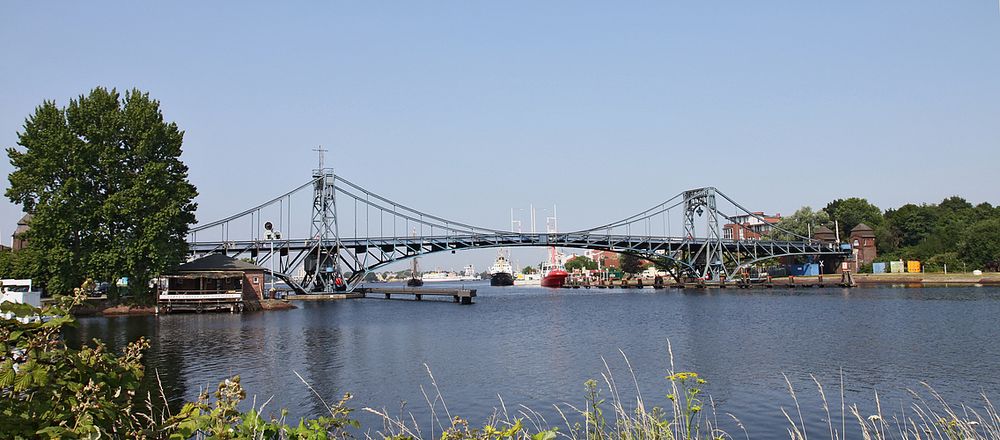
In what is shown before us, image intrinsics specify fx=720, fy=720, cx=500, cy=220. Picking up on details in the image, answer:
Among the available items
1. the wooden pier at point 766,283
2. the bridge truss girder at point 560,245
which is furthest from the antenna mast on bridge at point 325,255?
the wooden pier at point 766,283

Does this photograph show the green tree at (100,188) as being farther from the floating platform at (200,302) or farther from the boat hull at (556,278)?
the boat hull at (556,278)

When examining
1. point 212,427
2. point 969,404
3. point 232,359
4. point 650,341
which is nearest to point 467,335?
point 650,341

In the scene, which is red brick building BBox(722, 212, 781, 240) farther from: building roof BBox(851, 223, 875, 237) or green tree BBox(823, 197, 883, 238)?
building roof BBox(851, 223, 875, 237)

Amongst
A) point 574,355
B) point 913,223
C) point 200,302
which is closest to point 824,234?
point 913,223

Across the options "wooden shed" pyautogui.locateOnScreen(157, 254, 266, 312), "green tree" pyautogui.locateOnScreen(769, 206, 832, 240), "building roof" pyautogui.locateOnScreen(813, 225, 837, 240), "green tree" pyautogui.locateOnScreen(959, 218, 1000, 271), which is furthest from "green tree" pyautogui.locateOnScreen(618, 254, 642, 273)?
"wooden shed" pyautogui.locateOnScreen(157, 254, 266, 312)

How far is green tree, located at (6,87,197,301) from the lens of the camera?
45812mm

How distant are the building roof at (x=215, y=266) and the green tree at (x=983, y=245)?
3239 inches

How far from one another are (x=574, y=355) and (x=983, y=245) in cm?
8072

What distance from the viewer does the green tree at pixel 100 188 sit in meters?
45.8

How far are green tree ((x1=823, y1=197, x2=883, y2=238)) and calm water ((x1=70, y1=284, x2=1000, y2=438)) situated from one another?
8022 centimetres

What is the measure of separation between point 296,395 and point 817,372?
15.7 m

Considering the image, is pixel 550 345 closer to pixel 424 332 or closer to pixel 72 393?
pixel 424 332

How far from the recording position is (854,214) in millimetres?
123688

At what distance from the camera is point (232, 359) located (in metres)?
27.0
